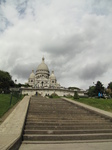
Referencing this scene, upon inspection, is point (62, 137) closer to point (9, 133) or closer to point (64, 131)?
point (64, 131)

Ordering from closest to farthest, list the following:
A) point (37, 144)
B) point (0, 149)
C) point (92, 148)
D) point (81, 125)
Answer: point (0, 149)
point (92, 148)
point (37, 144)
point (81, 125)

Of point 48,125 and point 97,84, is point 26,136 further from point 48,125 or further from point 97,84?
point 97,84

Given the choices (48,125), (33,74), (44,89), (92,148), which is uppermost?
(33,74)

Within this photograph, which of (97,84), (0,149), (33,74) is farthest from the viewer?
(33,74)

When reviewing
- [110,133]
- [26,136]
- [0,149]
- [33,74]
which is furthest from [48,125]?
[33,74]

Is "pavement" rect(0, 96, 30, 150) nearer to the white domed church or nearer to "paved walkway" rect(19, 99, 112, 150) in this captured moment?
"paved walkway" rect(19, 99, 112, 150)

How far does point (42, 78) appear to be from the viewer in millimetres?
93938

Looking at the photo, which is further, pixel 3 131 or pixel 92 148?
pixel 3 131

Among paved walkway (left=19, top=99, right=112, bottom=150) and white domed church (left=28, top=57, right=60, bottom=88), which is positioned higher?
white domed church (left=28, top=57, right=60, bottom=88)

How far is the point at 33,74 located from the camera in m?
105

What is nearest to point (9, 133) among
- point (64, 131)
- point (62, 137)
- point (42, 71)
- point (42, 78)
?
point (62, 137)

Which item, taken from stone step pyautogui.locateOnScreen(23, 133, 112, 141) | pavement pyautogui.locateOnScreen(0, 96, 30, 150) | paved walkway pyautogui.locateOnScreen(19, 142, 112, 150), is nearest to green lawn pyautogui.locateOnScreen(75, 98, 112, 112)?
stone step pyautogui.locateOnScreen(23, 133, 112, 141)

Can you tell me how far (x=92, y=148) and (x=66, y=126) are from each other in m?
2.26

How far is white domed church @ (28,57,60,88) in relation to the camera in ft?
303
